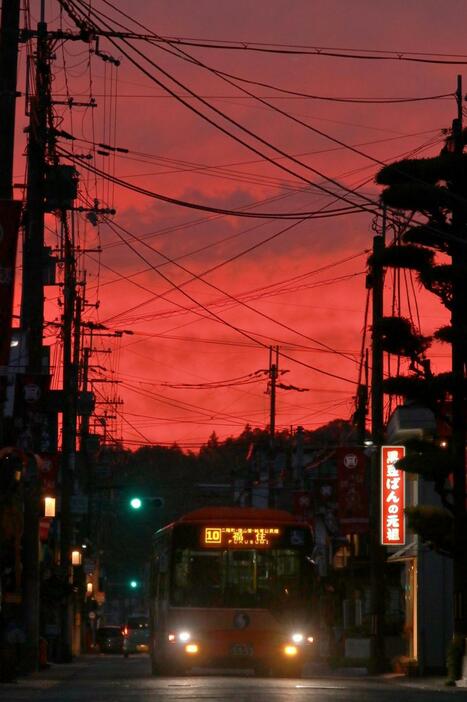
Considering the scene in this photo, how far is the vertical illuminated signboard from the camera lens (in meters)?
40.4

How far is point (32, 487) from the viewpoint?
97.8 ft

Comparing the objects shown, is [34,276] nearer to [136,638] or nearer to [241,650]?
[241,650]

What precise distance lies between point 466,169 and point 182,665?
12865mm

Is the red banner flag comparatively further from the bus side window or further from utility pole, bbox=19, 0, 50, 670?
the bus side window

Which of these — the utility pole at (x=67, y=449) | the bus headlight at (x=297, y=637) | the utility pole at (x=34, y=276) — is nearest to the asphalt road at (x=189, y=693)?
the utility pole at (x=34, y=276)

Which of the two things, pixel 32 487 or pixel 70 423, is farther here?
pixel 70 423

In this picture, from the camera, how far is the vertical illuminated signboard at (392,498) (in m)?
40.4

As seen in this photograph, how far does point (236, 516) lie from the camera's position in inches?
1195

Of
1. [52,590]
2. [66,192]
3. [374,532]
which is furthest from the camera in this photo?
[52,590]

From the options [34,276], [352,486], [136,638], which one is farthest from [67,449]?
[136,638]

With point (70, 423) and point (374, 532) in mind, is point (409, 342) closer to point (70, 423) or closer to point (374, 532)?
point (374, 532)

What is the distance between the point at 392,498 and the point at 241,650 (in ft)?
40.0

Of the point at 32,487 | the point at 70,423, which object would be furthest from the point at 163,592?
the point at 70,423

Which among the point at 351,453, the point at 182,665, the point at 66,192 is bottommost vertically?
the point at 182,665
